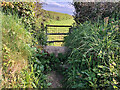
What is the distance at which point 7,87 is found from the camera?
2844 millimetres

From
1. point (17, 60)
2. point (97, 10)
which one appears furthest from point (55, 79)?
point (97, 10)

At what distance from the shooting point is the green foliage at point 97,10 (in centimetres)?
512

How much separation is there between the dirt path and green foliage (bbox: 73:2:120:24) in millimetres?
2558

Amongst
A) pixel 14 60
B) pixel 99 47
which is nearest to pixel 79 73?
pixel 99 47

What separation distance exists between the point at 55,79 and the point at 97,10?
321 centimetres

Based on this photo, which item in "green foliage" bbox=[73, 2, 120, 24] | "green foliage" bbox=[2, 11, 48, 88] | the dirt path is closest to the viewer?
"green foliage" bbox=[2, 11, 48, 88]

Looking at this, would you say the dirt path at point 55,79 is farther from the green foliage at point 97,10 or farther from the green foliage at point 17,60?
the green foliage at point 97,10

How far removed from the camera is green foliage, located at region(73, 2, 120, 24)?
16.8 feet

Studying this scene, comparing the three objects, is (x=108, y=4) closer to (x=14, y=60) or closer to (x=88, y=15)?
(x=88, y=15)

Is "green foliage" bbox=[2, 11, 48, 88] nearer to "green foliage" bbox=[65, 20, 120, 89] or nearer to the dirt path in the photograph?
the dirt path

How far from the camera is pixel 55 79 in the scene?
4156 mm

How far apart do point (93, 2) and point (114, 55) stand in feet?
9.64

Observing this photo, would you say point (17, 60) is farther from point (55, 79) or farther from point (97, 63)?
point (97, 63)

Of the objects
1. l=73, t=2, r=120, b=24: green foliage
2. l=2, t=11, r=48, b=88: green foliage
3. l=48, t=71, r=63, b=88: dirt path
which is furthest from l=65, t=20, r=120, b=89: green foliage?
l=73, t=2, r=120, b=24: green foliage
